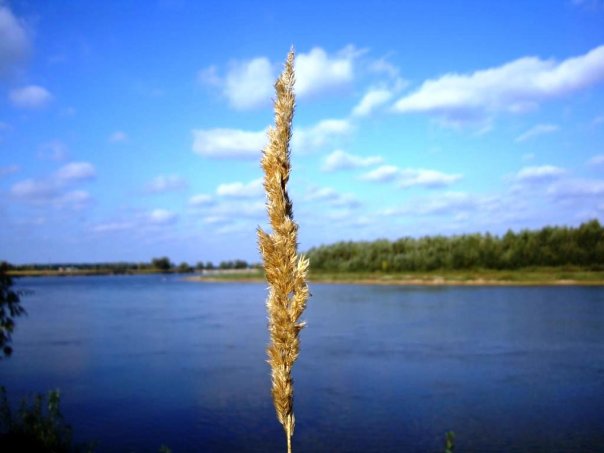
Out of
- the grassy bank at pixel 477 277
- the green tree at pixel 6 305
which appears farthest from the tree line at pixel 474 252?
the green tree at pixel 6 305

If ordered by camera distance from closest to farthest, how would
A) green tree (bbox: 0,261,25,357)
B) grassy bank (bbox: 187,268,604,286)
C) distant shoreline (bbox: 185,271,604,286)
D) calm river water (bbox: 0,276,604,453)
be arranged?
green tree (bbox: 0,261,25,357), calm river water (bbox: 0,276,604,453), distant shoreline (bbox: 185,271,604,286), grassy bank (bbox: 187,268,604,286)

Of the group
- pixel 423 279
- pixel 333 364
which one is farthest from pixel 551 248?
pixel 333 364

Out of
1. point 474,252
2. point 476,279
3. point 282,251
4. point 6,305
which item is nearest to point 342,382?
point 6,305

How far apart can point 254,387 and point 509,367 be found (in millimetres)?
9822

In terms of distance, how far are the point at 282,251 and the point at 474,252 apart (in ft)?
250

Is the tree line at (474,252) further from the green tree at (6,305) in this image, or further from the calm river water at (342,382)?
the green tree at (6,305)

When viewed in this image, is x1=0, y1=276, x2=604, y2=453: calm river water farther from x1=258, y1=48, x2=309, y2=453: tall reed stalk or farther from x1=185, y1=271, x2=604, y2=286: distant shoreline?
x1=185, y1=271, x2=604, y2=286: distant shoreline

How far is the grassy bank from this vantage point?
204 ft

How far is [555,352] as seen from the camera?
23156mm

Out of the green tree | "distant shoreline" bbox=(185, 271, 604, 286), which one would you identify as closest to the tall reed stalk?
the green tree

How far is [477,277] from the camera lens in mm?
70750

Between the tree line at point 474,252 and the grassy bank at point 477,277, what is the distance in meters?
1.21

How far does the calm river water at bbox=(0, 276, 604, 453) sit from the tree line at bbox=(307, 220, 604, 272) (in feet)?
103

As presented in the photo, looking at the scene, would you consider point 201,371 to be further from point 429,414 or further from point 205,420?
point 429,414
